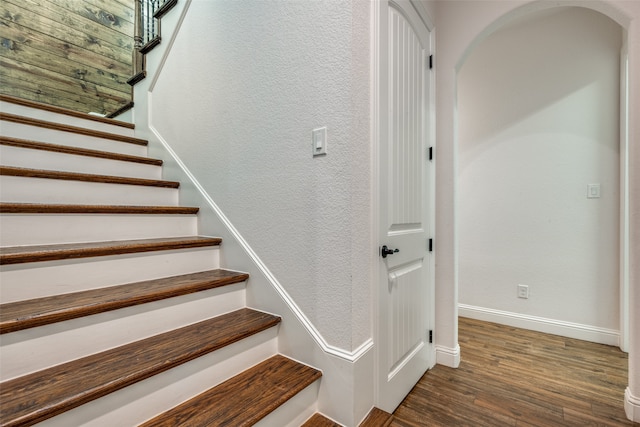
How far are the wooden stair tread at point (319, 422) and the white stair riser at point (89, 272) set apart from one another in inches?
38.7

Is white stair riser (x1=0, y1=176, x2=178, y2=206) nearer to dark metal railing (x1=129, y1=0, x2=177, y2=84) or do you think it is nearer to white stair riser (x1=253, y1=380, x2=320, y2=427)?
dark metal railing (x1=129, y1=0, x2=177, y2=84)

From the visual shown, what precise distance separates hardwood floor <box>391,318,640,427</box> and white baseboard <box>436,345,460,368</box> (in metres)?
0.04

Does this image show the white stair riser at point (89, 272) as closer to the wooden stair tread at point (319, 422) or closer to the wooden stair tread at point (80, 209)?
the wooden stair tread at point (80, 209)

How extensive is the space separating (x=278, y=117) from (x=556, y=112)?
244cm

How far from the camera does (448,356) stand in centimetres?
193

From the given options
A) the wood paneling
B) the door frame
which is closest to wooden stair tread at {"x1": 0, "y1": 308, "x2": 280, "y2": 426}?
the door frame

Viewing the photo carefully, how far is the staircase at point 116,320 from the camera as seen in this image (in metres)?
0.89

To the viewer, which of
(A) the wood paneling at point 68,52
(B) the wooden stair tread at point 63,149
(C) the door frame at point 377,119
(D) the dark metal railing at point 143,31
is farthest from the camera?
(A) the wood paneling at point 68,52

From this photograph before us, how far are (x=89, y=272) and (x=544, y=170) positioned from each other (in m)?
3.26

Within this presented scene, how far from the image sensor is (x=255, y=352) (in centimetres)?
133

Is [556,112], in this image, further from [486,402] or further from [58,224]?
[58,224]

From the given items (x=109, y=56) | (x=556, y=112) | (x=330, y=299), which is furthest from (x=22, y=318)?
(x=109, y=56)

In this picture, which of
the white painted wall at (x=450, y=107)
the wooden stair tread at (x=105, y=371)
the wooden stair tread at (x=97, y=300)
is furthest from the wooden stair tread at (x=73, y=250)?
the white painted wall at (x=450, y=107)

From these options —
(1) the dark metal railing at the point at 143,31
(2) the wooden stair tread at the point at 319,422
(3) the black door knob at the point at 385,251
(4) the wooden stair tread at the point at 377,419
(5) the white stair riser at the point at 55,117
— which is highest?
(1) the dark metal railing at the point at 143,31
